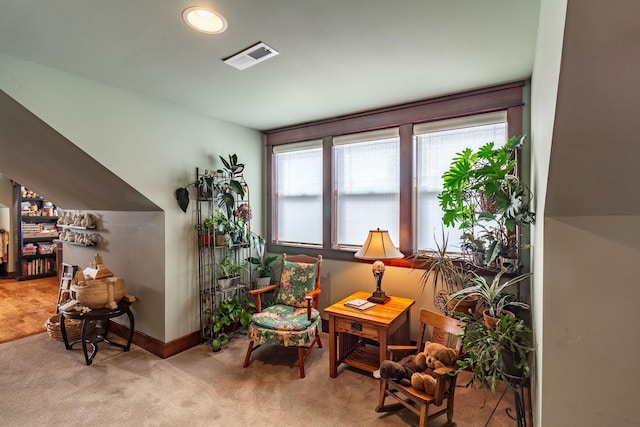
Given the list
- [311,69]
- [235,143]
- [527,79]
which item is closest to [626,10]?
[311,69]

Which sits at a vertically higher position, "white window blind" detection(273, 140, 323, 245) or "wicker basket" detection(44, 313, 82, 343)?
"white window blind" detection(273, 140, 323, 245)

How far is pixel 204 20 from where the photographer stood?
1688mm

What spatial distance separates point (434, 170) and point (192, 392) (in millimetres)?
2802

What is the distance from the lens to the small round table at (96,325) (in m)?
2.84

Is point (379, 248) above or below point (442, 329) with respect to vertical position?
above

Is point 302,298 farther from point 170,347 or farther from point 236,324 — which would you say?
point 170,347

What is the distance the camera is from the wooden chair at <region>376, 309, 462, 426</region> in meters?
1.85

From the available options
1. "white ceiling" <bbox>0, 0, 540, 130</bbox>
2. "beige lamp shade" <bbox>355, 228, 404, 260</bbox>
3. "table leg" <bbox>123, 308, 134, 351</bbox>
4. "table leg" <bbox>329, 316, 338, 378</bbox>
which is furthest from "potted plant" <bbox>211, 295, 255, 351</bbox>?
"white ceiling" <bbox>0, 0, 540, 130</bbox>

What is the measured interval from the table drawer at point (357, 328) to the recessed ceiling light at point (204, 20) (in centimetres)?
226

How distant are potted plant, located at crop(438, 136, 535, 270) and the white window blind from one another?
1.61 metres

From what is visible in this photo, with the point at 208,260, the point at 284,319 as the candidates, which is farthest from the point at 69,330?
the point at 284,319

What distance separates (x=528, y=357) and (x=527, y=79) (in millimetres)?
2062

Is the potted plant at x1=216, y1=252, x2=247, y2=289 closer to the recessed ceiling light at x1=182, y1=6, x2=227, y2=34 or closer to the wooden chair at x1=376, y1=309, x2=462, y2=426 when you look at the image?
the wooden chair at x1=376, y1=309, x2=462, y2=426

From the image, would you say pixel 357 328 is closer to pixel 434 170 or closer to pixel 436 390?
pixel 436 390
